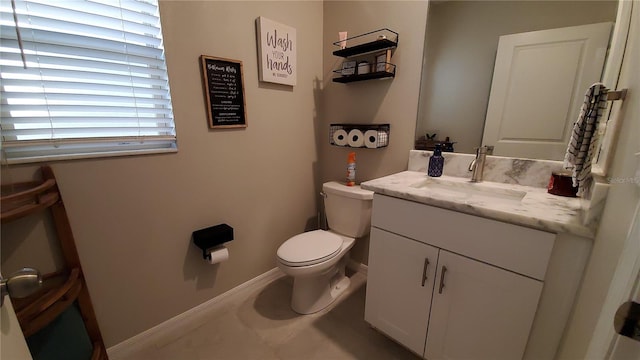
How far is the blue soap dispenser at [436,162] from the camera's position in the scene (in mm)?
1404

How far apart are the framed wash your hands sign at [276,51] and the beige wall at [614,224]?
1.54m

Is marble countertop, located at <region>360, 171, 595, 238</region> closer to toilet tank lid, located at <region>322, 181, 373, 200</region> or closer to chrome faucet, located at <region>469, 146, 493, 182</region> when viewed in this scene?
chrome faucet, located at <region>469, 146, 493, 182</region>

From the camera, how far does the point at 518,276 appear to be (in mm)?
854

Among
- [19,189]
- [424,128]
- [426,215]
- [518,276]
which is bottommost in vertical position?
[518,276]

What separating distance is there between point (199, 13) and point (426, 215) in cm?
152

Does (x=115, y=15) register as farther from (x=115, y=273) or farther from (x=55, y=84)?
(x=115, y=273)

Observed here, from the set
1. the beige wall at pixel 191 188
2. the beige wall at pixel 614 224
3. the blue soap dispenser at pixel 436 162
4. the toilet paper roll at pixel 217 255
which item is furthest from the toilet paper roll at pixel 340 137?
the beige wall at pixel 614 224

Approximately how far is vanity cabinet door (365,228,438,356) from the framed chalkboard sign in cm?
106

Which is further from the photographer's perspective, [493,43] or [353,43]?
[353,43]

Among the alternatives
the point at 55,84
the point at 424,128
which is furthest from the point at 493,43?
the point at 55,84

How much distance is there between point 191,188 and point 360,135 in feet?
3.70

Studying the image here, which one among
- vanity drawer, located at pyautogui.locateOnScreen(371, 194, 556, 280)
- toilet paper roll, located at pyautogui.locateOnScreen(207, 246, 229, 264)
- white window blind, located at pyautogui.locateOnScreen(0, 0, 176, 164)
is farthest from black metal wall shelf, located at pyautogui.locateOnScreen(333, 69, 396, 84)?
toilet paper roll, located at pyautogui.locateOnScreen(207, 246, 229, 264)

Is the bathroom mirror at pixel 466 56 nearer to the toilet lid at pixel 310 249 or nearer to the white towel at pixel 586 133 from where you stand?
the white towel at pixel 586 133

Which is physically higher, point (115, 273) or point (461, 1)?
point (461, 1)
